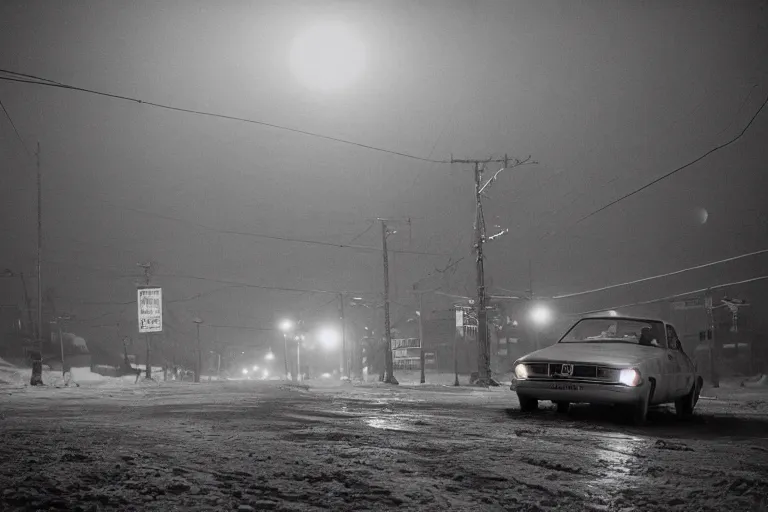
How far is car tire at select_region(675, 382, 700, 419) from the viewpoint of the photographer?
10.6 metres

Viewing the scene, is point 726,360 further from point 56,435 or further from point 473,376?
point 56,435

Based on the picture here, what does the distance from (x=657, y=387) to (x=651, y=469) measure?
411cm

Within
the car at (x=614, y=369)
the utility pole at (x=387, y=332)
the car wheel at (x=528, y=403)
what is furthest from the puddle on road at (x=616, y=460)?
the utility pole at (x=387, y=332)

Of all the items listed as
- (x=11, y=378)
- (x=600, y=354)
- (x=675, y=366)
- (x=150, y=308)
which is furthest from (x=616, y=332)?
(x=150, y=308)

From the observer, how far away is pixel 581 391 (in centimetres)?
895

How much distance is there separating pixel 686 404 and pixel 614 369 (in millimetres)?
2879

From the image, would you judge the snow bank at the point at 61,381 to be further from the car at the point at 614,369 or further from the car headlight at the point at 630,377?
the car headlight at the point at 630,377

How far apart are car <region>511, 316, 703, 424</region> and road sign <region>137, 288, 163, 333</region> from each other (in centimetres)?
4505

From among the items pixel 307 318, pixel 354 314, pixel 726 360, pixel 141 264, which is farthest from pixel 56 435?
pixel 307 318

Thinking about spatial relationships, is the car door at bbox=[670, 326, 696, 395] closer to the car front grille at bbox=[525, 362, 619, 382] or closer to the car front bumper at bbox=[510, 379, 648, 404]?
the car front bumper at bbox=[510, 379, 648, 404]

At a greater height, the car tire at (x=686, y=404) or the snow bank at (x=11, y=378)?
the car tire at (x=686, y=404)

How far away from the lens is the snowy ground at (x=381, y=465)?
4207 mm

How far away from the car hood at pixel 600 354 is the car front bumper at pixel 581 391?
30 centimetres

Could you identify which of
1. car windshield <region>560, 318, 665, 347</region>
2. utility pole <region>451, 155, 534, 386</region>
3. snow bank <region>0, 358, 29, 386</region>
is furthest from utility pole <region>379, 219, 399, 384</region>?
car windshield <region>560, 318, 665, 347</region>
